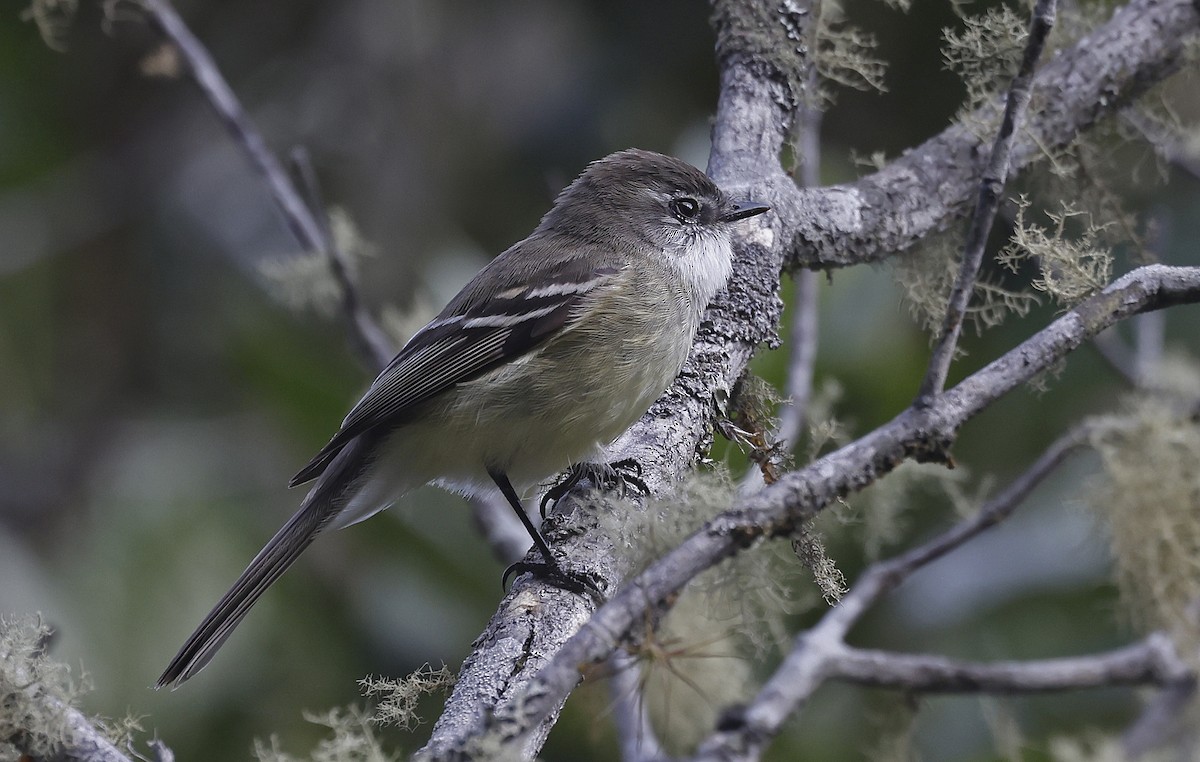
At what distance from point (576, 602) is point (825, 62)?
226 cm

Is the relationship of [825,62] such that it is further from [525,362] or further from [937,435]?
[937,435]

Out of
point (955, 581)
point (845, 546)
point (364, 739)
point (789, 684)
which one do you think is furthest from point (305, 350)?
point (789, 684)

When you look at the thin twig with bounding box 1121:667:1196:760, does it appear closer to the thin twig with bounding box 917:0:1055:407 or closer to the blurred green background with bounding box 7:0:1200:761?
the thin twig with bounding box 917:0:1055:407

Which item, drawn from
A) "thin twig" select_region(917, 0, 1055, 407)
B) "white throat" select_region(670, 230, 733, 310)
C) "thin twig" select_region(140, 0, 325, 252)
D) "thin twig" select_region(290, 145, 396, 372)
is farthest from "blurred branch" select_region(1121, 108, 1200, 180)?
"thin twig" select_region(140, 0, 325, 252)

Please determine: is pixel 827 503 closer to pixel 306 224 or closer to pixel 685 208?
pixel 685 208

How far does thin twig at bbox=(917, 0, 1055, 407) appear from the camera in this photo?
2154 millimetres

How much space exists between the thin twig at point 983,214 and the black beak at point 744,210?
1515mm

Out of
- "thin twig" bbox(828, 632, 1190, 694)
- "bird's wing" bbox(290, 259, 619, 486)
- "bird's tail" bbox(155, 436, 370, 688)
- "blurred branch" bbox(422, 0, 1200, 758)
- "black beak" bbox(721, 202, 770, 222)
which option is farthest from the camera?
"bird's wing" bbox(290, 259, 619, 486)

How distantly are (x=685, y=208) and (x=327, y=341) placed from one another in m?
3.11

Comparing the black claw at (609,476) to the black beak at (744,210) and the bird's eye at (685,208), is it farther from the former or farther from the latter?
the bird's eye at (685,208)

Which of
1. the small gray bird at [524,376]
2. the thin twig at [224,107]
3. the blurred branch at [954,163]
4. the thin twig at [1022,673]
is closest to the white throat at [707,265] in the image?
the small gray bird at [524,376]

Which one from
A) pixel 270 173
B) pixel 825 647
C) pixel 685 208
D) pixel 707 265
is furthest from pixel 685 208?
pixel 825 647

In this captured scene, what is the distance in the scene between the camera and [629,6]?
24.0 feet

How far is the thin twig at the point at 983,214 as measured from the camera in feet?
7.07
